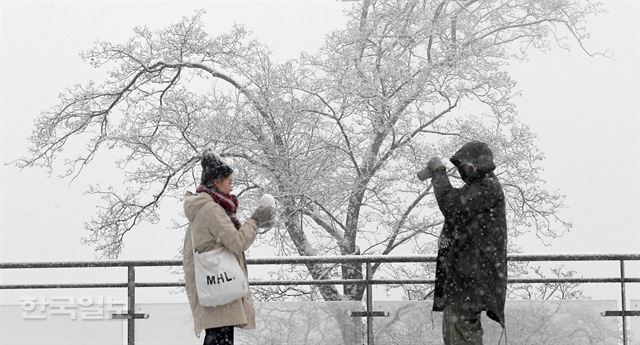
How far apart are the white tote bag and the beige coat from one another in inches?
2.0

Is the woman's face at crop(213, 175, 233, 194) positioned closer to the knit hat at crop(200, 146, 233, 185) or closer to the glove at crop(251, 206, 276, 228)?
the knit hat at crop(200, 146, 233, 185)

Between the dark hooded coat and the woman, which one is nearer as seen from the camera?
the woman

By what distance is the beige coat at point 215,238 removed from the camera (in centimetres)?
569

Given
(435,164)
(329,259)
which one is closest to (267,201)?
(435,164)

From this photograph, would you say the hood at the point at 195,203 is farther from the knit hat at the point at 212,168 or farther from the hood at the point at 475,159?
the hood at the point at 475,159

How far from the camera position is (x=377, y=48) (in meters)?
23.1

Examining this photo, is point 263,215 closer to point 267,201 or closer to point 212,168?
point 267,201

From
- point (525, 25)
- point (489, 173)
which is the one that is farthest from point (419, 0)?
point (489, 173)

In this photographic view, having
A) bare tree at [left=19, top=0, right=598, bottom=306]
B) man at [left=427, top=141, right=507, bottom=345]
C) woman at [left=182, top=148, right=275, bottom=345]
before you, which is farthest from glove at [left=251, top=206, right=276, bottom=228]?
bare tree at [left=19, top=0, right=598, bottom=306]

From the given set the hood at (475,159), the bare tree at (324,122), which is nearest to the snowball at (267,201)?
the hood at (475,159)

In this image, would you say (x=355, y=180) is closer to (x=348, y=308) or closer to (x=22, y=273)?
(x=22, y=273)

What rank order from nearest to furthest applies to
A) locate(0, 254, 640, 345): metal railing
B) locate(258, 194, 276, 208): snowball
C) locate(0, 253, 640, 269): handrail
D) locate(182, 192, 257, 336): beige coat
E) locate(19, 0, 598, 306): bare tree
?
1. locate(182, 192, 257, 336): beige coat
2. locate(258, 194, 276, 208): snowball
3. locate(0, 253, 640, 269): handrail
4. locate(0, 254, 640, 345): metal railing
5. locate(19, 0, 598, 306): bare tree

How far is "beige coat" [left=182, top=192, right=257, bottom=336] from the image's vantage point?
5.69 metres

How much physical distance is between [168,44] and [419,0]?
5.83m
